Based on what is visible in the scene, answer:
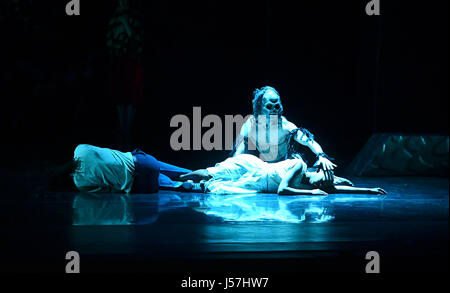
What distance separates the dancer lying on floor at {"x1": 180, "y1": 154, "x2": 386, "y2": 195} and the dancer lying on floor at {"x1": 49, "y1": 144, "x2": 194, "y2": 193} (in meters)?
0.55

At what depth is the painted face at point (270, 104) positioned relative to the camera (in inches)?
188

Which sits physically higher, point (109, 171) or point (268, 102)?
point (268, 102)

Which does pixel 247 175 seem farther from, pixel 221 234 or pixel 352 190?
pixel 221 234

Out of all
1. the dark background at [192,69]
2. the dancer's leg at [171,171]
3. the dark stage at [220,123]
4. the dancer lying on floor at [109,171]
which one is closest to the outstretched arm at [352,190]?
the dark stage at [220,123]

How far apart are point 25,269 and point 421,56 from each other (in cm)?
511

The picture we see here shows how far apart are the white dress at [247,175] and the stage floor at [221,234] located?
51 cm

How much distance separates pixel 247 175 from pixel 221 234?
1.91 metres

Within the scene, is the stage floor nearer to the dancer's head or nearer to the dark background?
the dancer's head

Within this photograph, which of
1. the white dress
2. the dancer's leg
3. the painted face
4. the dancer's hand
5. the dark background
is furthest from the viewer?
the dark background

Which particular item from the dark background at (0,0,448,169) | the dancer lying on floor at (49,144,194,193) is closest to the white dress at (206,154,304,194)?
the dancer lying on floor at (49,144,194,193)

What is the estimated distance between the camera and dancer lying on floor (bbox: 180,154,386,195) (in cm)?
461

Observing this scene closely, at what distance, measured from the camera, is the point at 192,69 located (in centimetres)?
757

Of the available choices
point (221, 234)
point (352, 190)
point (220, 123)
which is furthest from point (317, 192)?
point (220, 123)

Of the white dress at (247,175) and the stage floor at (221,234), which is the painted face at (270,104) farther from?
the stage floor at (221,234)
